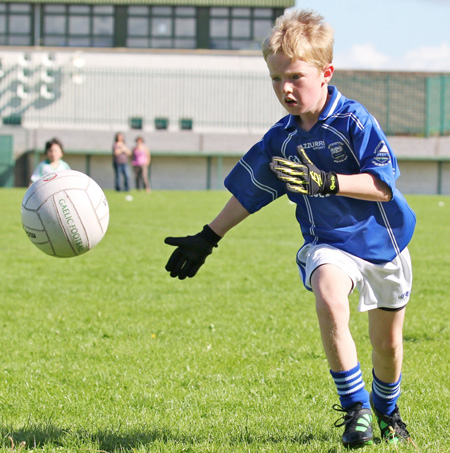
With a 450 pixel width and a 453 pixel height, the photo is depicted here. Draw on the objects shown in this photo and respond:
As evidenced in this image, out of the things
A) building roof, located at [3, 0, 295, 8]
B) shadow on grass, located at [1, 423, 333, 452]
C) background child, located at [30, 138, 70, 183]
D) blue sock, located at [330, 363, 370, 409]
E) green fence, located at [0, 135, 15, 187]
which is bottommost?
green fence, located at [0, 135, 15, 187]

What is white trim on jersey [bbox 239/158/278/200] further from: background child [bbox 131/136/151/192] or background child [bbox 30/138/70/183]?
background child [bbox 131/136/151/192]

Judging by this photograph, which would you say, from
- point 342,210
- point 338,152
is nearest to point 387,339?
point 342,210

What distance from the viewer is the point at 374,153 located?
3.62 m

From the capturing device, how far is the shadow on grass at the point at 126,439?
3773mm

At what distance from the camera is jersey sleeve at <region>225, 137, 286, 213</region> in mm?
4086

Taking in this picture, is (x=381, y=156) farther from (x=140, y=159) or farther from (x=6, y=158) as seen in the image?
(x=6, y=158)

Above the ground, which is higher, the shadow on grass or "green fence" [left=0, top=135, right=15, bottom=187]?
the shadow on grass

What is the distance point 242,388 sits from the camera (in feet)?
16.1

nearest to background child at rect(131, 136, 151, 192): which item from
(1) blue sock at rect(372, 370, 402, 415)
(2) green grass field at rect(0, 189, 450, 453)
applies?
(2) green grass field at rect(0, 189, 450, 453)

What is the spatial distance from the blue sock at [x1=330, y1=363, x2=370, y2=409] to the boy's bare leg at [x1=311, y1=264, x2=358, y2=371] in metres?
0.03

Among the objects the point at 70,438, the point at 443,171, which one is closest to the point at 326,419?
the point at 70,438

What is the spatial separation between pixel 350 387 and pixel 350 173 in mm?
975

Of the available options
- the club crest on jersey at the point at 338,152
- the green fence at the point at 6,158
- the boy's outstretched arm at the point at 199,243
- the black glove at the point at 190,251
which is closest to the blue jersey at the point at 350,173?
the club crest on jersey at the point at 338,152

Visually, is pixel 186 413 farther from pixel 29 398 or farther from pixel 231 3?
pixel 231 3
